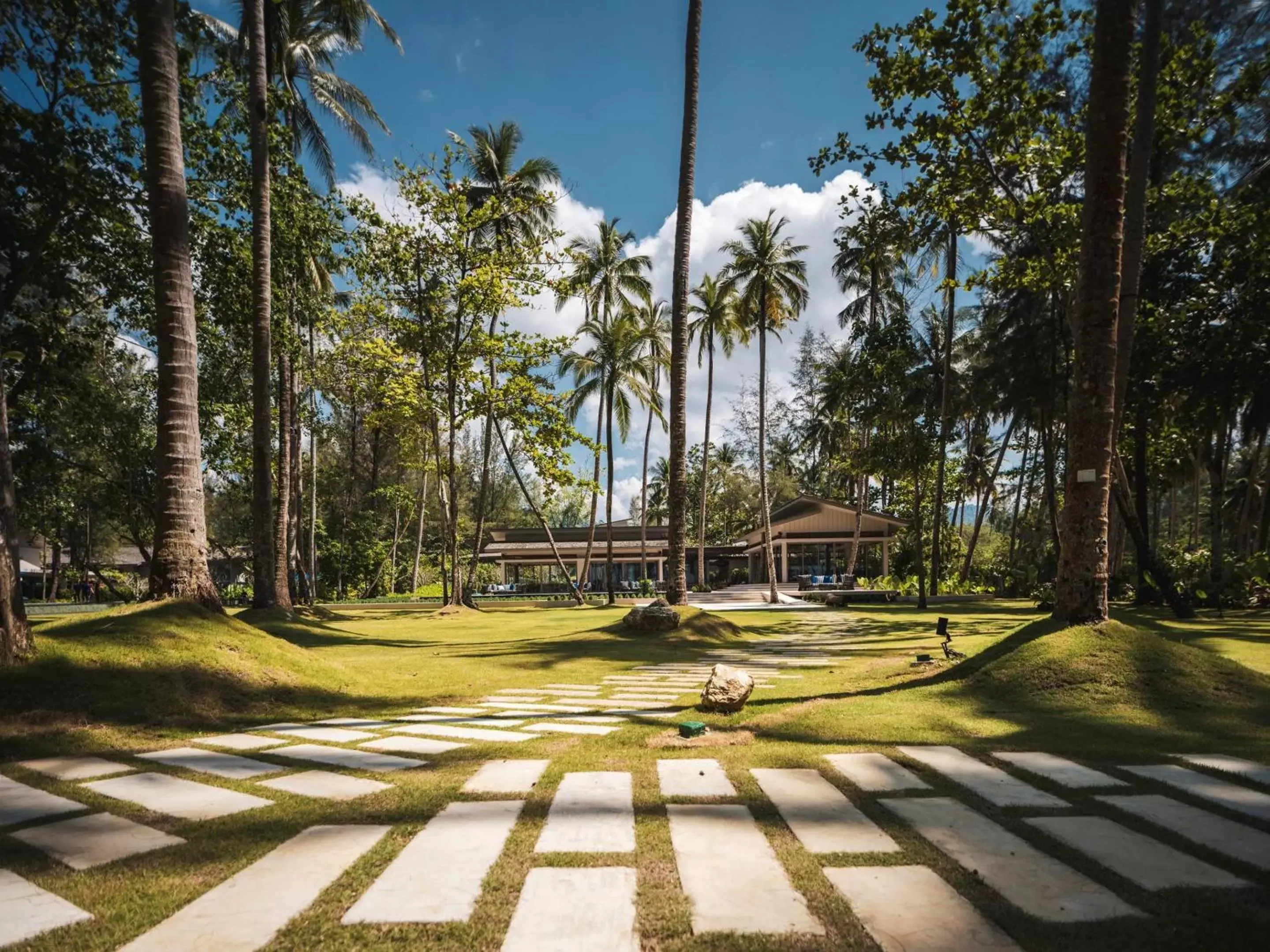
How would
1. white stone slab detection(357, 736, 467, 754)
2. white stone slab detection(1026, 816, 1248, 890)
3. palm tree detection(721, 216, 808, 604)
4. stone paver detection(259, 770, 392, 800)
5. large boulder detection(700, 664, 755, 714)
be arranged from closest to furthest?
1. white stone slab detection(1026, 816, 1248, 890)
2. stone paver detection(259, 770, 392, 800)
3. white stone slab detection(357, 736, 467, 754)
4. large boulder detection(700, 664, 755, 714)
5. palm tree detection(721, 216, 808, 604)

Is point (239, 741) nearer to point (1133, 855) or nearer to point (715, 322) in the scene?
point (1133, 855)

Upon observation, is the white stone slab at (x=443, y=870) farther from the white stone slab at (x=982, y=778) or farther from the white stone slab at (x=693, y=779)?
the white stone slab at (x=982, y=778)

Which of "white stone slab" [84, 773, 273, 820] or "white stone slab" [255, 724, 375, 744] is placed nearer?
"white stone slab" [84, 773, 273, 820]

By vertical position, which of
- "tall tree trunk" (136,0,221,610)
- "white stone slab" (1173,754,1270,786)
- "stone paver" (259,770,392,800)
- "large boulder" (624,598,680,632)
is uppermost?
→ "tall tree trunk" (136,0,221,610)

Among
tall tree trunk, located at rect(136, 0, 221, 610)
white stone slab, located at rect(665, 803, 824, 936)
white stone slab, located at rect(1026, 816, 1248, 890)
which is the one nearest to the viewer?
white stone slab, located at rect(665, 803, 824, 936)

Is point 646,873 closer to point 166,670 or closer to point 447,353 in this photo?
point 166,670

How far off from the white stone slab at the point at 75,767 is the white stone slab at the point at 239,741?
22.8 inches

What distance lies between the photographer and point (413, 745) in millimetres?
4324

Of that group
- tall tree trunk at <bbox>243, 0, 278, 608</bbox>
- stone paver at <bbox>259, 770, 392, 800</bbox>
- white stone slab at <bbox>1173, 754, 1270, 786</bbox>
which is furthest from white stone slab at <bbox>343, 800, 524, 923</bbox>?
tall tree trunk at <bbox>243, 0, 278, 608</bbox>

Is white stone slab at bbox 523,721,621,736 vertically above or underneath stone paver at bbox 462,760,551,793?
underneath

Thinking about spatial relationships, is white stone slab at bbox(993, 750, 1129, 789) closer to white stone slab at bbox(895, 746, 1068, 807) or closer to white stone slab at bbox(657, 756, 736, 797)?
white stone slab at bbox(895, 746, 1068, 807)

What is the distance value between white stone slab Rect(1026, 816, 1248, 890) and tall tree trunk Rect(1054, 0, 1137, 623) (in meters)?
4.06

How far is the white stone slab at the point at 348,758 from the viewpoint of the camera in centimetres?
376

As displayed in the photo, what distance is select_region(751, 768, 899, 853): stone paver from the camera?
8.46 ft
